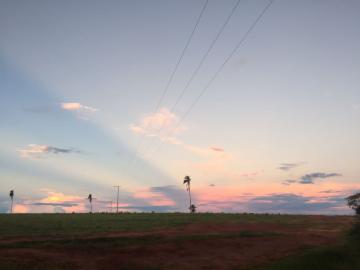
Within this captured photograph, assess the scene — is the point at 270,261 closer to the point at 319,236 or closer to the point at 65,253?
the point at 65,253

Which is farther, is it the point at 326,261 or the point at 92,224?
the point at 92,224

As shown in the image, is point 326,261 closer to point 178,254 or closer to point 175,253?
point 178,254

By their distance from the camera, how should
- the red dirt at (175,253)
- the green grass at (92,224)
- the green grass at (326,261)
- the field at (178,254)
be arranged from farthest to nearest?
1. the green grass at (92,224)
2. the red dirt at (175,253)
3. the field at (178,254)
4. the green grass at (326,261)

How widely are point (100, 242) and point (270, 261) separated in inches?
736

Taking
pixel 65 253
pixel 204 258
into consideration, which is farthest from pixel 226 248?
pixel 65 253

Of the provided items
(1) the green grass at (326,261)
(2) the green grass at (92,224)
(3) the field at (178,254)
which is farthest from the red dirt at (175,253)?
(2) the green grass at (92,224)

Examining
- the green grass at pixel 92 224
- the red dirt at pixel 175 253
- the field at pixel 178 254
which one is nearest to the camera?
the field at pixel 178 254

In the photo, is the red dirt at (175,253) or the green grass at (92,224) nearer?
the red dirt at (175,253)

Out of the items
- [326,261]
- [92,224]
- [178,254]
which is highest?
[92,224]

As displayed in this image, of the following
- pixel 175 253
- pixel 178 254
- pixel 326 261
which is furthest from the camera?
pixel 175 253

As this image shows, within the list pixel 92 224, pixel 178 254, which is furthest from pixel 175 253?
pixel 92 224

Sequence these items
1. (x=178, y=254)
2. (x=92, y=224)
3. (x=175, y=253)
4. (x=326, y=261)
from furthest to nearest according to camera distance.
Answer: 1. (x=92, y=224)
2. (x=175, y=253)
3. (x=178, y=254)
4. (x=326, y=261)

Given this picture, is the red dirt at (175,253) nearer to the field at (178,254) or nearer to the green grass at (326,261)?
the field at (178,254)

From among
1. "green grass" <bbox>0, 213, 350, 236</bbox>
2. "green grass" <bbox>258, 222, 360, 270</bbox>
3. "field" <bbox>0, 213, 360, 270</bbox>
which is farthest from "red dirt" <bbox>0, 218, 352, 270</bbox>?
"green grass" <bbox>0, 213, 350, 236</bbox>
